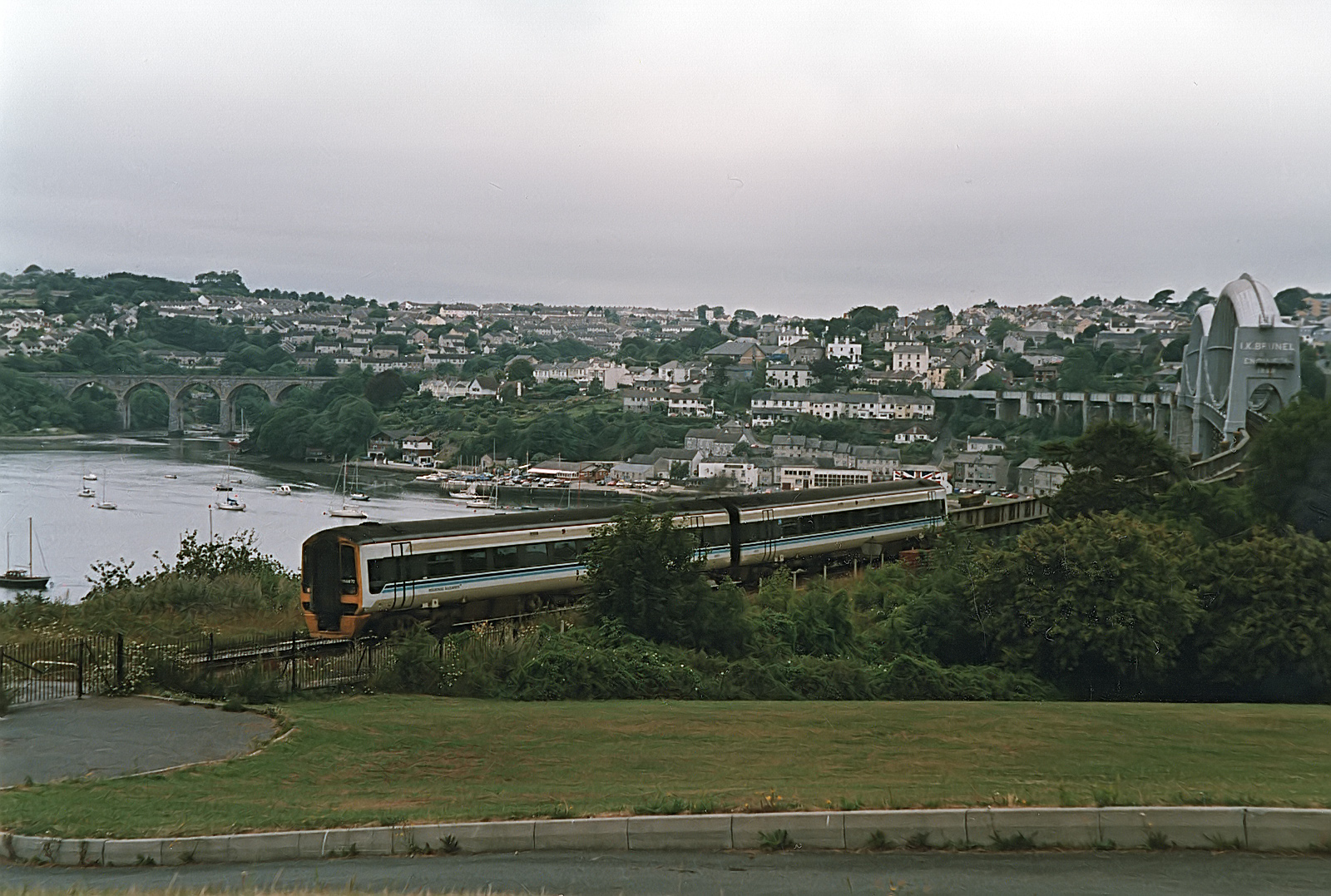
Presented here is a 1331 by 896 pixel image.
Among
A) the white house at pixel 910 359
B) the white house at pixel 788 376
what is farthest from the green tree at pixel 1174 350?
the white house at pixel 788 376

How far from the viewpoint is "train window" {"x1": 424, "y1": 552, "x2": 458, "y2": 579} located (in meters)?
15.8

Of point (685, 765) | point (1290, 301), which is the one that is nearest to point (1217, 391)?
point (1290, 301)

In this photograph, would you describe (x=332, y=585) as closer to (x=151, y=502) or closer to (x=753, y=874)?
(x=753, y=874)

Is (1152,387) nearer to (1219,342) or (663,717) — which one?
(1219,342)

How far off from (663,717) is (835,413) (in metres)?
49.0

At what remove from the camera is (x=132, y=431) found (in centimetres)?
4291

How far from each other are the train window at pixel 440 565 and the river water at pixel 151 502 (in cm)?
1174

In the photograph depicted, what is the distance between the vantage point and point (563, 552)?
704 inches

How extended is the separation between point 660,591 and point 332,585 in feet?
14.5

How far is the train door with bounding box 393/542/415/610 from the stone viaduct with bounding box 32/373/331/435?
30055 millimetres

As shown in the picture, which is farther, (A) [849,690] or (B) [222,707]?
Result: (A) [849,690]

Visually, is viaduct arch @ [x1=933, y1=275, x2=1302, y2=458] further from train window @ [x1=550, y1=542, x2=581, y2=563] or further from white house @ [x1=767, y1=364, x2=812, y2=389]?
train window @ [x1=550, y1=542, x2=581, y2=563]

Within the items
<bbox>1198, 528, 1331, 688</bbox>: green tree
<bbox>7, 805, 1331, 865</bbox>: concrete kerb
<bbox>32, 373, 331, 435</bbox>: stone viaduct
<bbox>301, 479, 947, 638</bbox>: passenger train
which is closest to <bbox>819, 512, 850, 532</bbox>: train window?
<bbox>301, 479, 947, 638</bbox>: passenger train

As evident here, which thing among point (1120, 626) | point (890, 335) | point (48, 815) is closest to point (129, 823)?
point (48, 815)
